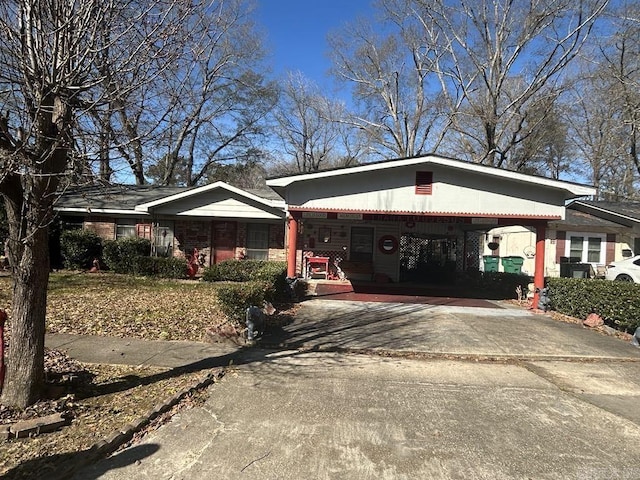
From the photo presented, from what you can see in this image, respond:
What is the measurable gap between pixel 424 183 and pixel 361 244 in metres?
6.05

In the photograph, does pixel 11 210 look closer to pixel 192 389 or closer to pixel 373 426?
pixel 192 389

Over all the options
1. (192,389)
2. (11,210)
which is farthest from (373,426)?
(11,210)

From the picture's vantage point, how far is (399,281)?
1769 cm

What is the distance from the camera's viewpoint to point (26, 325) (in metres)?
4.18

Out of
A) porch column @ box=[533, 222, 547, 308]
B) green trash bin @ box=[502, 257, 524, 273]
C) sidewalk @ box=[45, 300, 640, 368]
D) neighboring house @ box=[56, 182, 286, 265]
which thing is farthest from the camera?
green trash bin @ box=[502, 257, 524, 273]

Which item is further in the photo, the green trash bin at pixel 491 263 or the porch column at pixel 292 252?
the green trash bin at pixel 491 263

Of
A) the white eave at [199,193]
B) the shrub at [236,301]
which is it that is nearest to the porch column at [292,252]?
the shrub at [236,301]

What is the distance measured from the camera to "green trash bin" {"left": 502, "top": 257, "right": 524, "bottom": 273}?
62.0 feet

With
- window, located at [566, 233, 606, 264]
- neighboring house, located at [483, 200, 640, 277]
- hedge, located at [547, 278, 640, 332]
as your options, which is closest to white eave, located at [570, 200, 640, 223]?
neighboring house, located at [483, 200, 640, 277]

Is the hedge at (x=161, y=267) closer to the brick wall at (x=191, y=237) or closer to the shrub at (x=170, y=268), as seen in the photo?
the shrub at (x=170, y=268)

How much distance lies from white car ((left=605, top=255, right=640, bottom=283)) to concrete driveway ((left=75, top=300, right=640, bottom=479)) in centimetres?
997

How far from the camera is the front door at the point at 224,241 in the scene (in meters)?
17.5

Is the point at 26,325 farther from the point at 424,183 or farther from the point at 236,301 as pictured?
the point at 424,183

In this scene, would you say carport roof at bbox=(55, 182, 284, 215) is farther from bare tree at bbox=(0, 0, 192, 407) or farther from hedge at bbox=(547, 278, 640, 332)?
bare tree at bbox=(0, 0, 192, 407)
